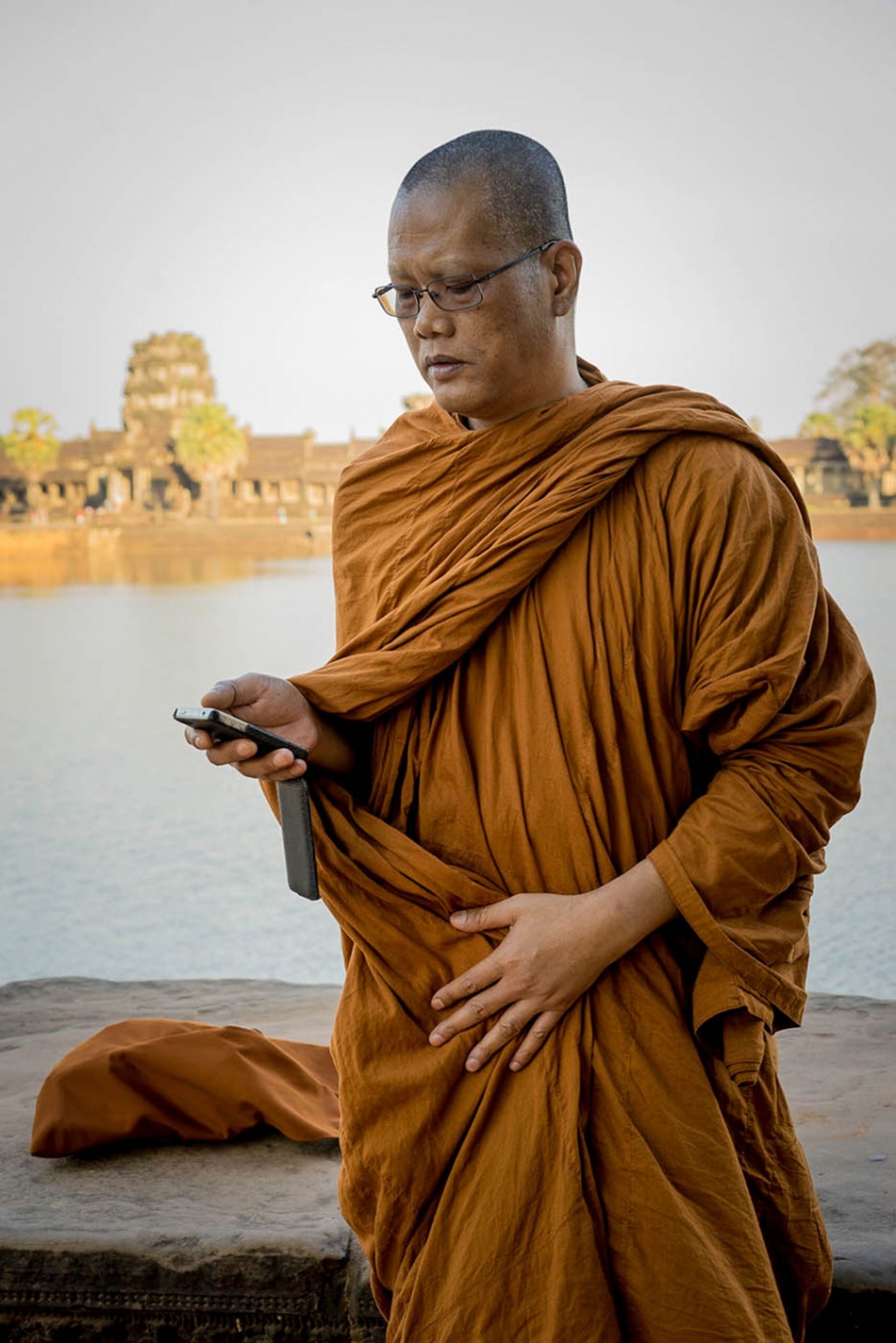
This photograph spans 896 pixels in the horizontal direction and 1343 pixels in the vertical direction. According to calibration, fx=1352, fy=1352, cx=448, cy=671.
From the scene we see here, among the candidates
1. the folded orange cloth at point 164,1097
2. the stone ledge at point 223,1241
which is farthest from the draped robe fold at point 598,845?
the folded orange cloth at point 164,1097

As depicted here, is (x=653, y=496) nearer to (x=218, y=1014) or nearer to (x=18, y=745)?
(x=218, y=1014)

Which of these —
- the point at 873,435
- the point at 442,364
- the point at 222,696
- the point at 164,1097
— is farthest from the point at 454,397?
the point at 873,435

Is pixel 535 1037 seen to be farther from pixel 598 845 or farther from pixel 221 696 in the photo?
pixel 221 696

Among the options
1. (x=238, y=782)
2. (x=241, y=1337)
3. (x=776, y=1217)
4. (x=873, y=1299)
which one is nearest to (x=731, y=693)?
(x=776, y=1217)

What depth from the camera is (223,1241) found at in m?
1.92

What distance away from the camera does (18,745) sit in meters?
9.65

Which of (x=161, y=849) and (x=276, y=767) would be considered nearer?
(x=276, y=767)

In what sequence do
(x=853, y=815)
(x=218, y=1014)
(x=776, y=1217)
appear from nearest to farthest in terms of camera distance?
(x=776, y=1217), (x=218, y=1014), (x=853, y=815)

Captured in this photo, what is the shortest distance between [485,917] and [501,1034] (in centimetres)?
12

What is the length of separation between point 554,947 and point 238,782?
806 centimetres

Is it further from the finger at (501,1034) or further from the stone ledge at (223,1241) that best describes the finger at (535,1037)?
the stone ledge at (223,1241)

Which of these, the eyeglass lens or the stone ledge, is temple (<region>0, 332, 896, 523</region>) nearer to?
the stone ledge

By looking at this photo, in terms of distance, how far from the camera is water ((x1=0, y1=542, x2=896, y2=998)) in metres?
5.58

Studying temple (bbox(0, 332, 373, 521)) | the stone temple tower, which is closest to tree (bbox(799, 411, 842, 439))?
temple (bbox(0, 332, 373, 521))
